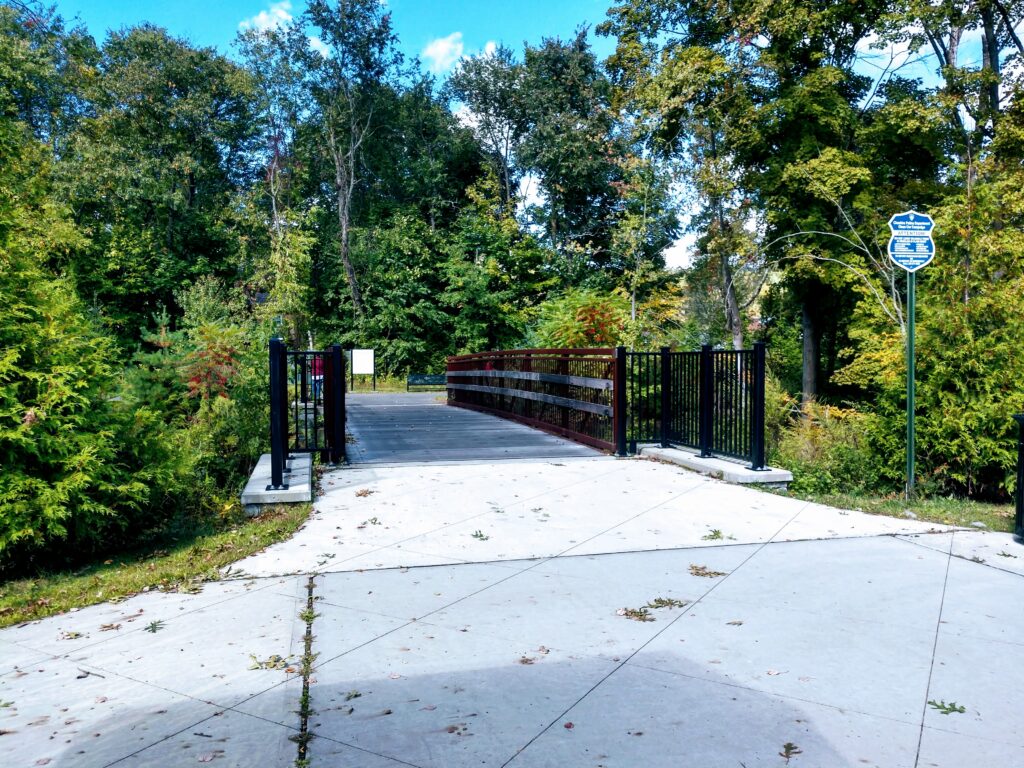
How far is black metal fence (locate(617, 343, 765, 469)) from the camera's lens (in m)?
7.63

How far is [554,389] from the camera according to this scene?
11.9 metres

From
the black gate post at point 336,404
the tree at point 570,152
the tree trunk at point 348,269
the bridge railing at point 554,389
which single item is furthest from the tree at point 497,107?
the black gate post at point 336,404

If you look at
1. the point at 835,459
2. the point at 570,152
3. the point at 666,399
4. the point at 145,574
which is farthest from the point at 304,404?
the point at 570,152

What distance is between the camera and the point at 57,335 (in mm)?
5289

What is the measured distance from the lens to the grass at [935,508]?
6.28 meters

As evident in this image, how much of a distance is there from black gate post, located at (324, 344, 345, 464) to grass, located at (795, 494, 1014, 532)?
5.07m

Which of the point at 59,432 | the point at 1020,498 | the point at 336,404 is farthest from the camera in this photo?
the point at 336,404

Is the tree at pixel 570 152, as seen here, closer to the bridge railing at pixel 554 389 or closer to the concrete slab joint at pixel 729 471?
the bridge railing at pixel 554 389

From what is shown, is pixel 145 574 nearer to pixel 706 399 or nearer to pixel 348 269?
pixel 706 399

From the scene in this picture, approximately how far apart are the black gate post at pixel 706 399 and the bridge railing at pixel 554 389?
1308 mm

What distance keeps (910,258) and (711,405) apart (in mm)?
2535

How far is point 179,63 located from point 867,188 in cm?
2861

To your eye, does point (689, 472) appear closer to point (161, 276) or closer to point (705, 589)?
point (705, 589)

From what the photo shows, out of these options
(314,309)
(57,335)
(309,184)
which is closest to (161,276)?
(314,309)
